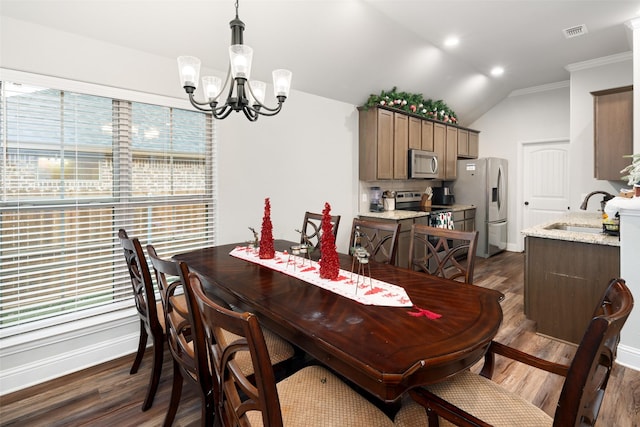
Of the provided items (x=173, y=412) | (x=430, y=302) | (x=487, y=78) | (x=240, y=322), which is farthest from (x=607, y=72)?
(x=173, y=412)

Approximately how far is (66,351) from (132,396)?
74 cm

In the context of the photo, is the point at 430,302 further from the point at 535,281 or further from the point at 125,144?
the point at 125,144

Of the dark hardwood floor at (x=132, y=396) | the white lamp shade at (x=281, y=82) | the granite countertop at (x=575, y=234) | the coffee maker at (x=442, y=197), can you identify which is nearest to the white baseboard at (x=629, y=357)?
the dark hardwood floor at (x=132, y=396)

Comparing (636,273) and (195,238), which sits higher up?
(195,238)

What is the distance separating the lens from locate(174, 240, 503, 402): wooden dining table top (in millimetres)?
1004

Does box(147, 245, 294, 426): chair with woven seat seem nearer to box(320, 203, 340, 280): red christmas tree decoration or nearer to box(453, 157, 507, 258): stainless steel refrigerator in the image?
box(320, 203, 340, 280): red christmas tree decoration

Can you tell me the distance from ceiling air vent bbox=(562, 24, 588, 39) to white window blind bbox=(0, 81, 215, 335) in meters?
4.06

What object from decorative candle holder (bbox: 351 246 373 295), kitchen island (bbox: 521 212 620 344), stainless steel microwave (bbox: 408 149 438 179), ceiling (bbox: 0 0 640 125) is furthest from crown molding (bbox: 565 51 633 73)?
decorative candle holder (bbox: 351 246 373 295)

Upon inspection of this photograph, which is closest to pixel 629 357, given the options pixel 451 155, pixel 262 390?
pixel 262 390

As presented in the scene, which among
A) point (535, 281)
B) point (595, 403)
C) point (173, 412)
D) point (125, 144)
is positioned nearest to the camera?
point (595, 403)

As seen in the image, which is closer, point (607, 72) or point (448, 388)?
point (448, 388)

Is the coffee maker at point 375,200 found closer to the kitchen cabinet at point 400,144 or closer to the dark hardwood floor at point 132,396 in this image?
the kitchen cabinet at point 400,144

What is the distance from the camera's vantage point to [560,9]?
3150mm

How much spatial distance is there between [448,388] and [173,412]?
1.40 m
